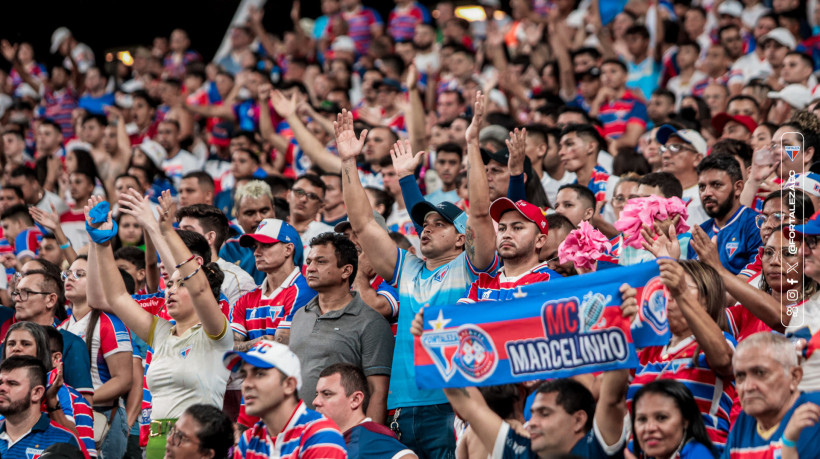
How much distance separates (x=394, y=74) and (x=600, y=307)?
31.1 ft

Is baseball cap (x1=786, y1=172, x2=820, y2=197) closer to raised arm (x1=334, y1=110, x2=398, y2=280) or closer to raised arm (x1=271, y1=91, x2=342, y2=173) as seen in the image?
raised arm (x1=334, y1=110, x2=398, y2=280)

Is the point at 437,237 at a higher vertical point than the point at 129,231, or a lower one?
lower

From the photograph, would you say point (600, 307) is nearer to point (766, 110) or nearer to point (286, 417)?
point (286, 417)

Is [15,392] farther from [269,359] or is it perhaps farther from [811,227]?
[811,227]

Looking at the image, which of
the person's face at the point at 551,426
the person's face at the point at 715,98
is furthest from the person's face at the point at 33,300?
the person's face at the point at 715,98

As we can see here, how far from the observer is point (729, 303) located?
6176 millimetres

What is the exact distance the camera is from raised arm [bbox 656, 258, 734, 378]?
4.72m

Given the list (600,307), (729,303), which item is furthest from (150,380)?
(729,303)

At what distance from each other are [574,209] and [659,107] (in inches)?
162

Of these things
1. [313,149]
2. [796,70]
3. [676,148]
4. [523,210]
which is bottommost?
[523,210]

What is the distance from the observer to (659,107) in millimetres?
10992

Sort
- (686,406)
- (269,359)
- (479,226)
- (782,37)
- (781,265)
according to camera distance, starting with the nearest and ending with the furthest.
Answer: (686,406) → (269,359) → (781,265) → (479,226) → (782,37)

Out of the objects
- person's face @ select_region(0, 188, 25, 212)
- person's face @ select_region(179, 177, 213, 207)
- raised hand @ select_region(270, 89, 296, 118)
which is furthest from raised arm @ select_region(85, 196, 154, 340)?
person's face @ select_region(0, 188, 25, 212)

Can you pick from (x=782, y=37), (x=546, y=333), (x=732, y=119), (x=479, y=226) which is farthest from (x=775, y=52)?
(x=546, y=333)
